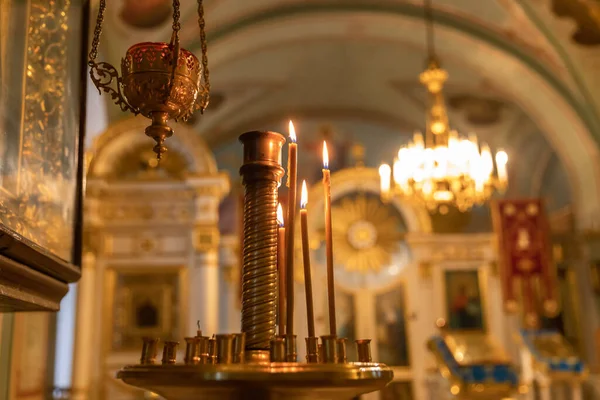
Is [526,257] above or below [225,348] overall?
above

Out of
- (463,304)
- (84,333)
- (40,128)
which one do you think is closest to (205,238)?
(84,333)

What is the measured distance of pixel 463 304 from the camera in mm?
9719

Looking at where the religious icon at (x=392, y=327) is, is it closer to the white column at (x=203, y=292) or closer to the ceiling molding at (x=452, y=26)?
the white column at (x=203, y=292)

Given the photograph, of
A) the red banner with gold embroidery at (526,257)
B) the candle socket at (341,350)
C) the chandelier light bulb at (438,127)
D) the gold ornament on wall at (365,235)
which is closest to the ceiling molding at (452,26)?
the red banner with gold embroidery at (526,257)

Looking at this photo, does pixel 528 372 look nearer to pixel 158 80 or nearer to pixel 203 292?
pixel 203 292

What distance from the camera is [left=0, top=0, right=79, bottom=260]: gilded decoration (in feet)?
6.84

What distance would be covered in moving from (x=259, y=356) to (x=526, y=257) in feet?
28.5

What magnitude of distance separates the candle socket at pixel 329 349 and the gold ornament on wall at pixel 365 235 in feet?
28.3

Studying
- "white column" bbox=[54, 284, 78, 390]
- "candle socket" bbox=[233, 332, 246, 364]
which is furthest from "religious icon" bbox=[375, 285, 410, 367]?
"candle socket" bbox=[233, 332, 246, 364]

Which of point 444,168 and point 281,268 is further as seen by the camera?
point 444,168

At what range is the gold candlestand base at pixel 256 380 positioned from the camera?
1.16 m

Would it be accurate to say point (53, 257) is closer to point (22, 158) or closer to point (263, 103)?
point (22, 158)

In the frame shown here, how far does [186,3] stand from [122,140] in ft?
6.15

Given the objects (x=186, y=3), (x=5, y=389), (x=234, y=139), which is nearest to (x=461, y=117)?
(x=234, y=139)
